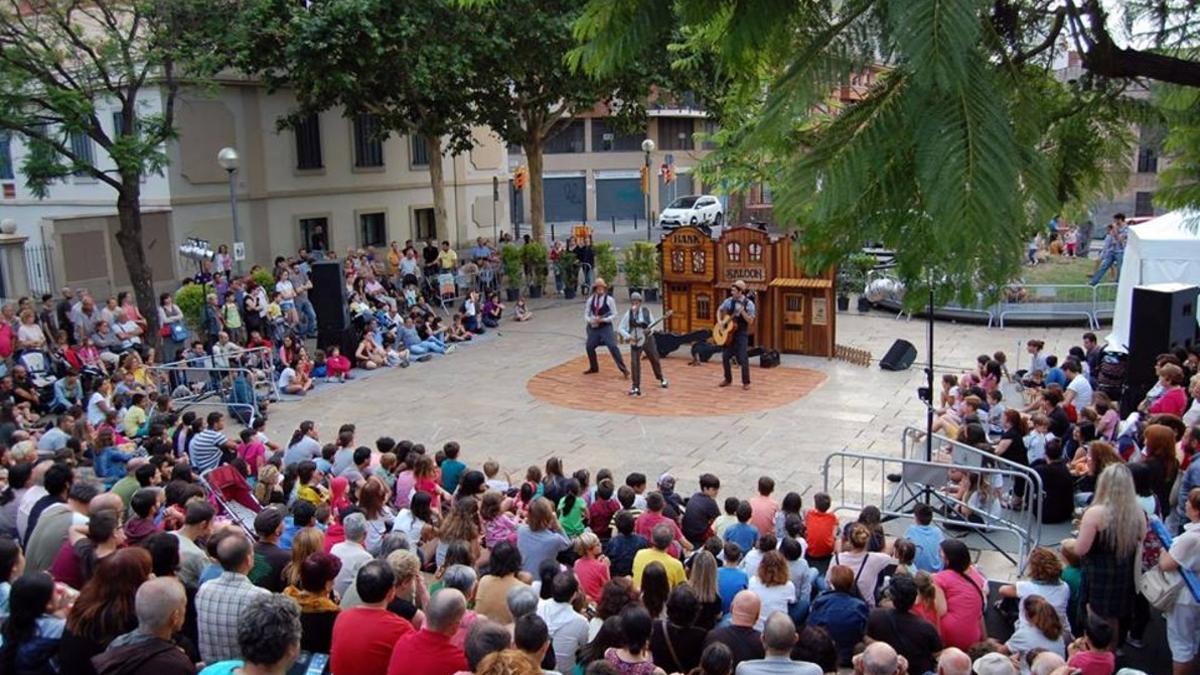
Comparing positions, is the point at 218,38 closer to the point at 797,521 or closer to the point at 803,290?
the point at 803,290

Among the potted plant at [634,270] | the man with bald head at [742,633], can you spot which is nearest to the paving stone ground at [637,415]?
the potted plant at [634,270]

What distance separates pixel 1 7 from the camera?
18.5m

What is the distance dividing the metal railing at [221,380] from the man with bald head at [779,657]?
12505 mm

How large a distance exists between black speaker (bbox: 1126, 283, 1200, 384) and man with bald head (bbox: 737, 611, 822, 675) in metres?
10.6

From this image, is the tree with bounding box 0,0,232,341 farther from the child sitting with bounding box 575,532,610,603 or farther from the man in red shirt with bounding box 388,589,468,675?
the man in red shirt with bounding box 388,589,468,675

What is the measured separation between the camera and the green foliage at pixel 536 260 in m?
27.3

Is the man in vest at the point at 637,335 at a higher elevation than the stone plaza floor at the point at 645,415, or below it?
higher

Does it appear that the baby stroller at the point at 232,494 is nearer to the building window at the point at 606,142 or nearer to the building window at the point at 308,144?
the building window at the point at 308,144

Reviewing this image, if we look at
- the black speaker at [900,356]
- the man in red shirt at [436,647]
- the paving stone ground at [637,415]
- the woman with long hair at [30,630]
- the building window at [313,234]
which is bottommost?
the paving stone ground at [637,415]

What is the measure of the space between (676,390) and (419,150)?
65.5 ft

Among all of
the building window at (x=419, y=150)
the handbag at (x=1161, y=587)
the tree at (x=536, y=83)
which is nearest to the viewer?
the handbag at (x=1161, y=587)

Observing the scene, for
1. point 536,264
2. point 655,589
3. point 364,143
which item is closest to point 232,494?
point 655,589

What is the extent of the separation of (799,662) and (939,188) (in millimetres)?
3439

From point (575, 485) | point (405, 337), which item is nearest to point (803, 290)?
point (405, 337)
